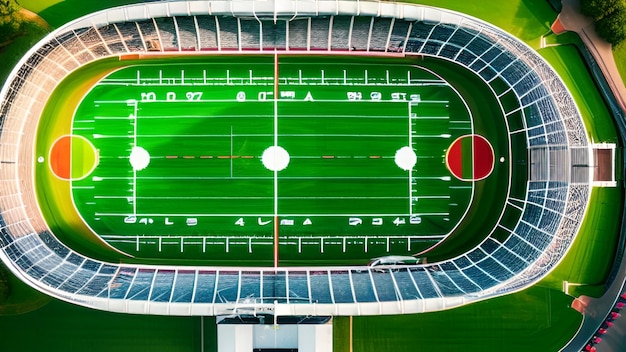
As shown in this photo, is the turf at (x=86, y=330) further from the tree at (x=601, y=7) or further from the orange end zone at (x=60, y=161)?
the tree at (x=601, y=7)

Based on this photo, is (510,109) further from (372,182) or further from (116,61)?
(116,61)

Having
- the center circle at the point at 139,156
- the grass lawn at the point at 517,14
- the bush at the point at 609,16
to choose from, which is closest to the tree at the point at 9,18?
the center circle at the point at 139,156

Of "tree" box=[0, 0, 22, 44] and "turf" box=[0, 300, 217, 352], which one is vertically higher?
"tree" box=[0, 0, 22, 44]

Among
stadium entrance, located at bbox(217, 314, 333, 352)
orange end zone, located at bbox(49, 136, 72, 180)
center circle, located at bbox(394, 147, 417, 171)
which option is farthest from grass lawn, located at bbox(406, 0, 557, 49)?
orange end zone, located at bbox(49, 136, 72, 180)

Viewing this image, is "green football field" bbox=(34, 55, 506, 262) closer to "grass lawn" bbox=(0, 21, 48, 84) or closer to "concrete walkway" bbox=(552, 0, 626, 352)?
"grass lawn" bbox=(0, 21, 48, 84)

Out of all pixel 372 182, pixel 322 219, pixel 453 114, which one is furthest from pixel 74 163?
pixel 453 114

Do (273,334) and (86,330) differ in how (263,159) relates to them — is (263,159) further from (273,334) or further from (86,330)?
(86,330)

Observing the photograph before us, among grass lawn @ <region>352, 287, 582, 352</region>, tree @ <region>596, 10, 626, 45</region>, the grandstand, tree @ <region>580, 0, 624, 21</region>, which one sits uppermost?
tree @ <region>580, 0, 624, 21</region>

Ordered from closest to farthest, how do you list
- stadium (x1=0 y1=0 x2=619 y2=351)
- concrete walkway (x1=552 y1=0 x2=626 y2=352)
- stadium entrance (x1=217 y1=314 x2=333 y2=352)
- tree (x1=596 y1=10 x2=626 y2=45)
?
1. stadium entrance (x1=217 y1=314 x2=333 y2=352)
2. tree (x1=596 y1=10 x2=626 y2=45)
3. concrete walkway (x1=552 y1=0 x2=626 y2=352)
4. stadium (x1=0 y1=0 x2=619 y2=351)

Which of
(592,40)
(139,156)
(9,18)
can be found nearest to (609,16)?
(592,40)
